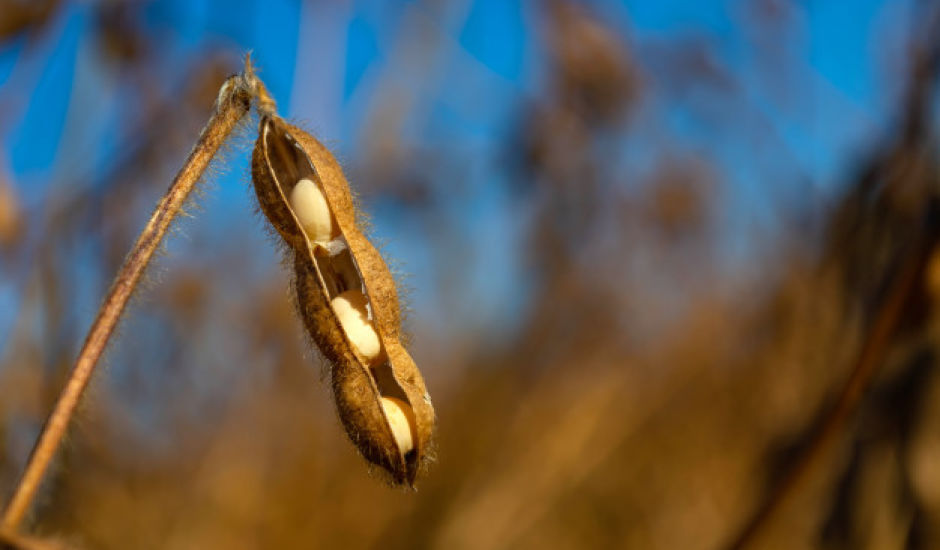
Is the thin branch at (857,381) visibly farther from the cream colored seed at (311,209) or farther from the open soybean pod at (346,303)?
the cream colored seed at (311,209)

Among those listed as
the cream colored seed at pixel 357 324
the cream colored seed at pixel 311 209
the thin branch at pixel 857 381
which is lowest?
the cream colored seed at pixel 357 324

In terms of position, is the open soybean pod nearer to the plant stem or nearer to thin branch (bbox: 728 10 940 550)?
the plant stem

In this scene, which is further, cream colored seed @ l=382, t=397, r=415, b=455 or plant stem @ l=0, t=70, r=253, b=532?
cream colored seed @ l=382, t=397, r=415, b=455

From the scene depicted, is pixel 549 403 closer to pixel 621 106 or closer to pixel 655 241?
Result: pixel 655 241

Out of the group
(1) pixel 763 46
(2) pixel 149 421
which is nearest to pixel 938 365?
(1) pixel 763 46

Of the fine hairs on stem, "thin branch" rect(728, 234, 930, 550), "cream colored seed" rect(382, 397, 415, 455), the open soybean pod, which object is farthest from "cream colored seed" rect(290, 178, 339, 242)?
"thin branch" rect(728, 234, 930, 550)

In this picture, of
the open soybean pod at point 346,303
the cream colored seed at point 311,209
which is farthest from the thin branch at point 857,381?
the cream colored seed at point 311,209
